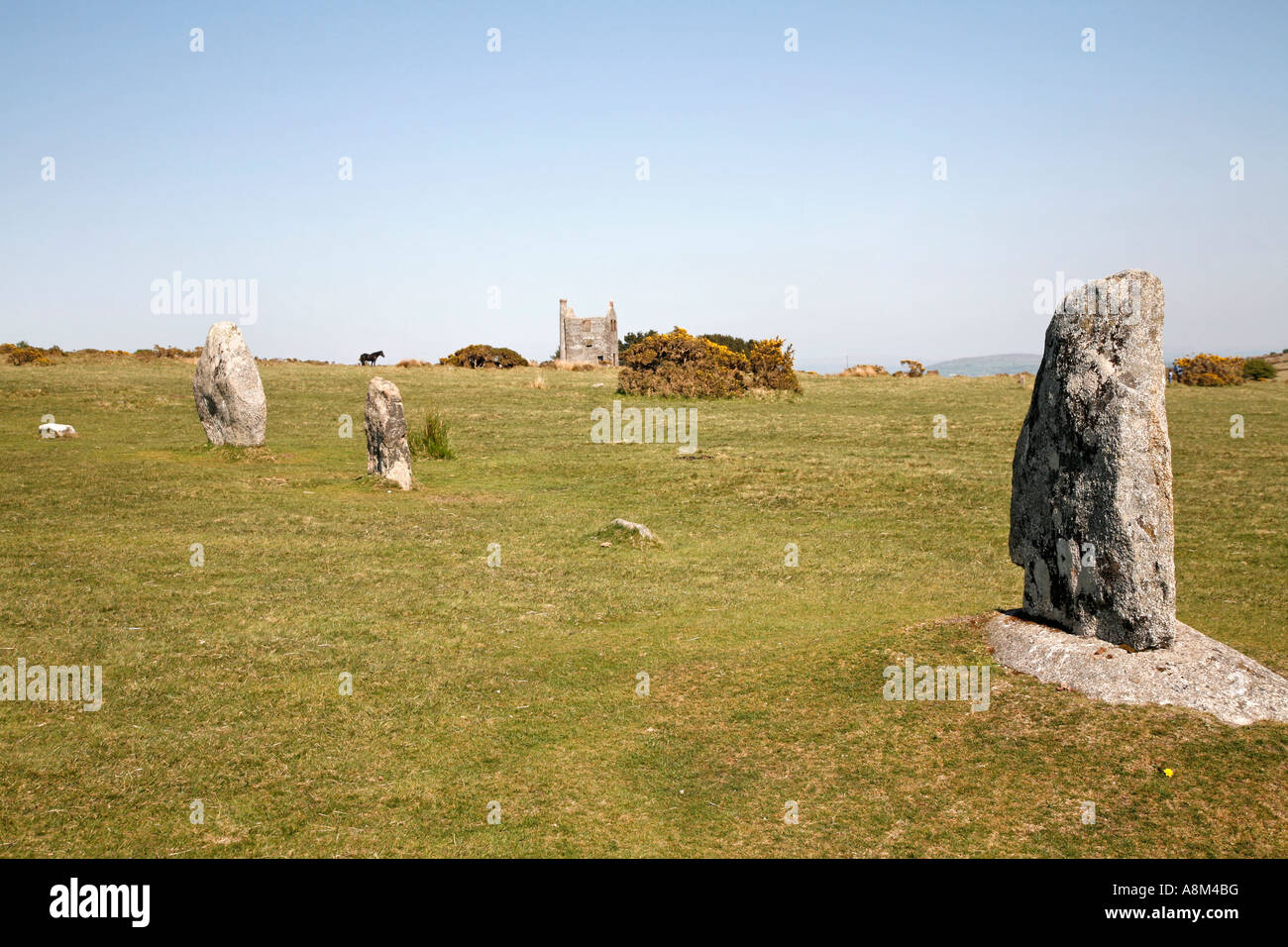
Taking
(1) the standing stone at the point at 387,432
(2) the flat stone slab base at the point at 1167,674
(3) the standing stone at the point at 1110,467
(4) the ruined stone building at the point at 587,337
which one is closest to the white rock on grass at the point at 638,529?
(1) the standing stone at the point at 387,432

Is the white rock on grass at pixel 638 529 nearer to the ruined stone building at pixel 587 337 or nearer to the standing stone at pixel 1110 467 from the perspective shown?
the standing stone at pixel 1110 467

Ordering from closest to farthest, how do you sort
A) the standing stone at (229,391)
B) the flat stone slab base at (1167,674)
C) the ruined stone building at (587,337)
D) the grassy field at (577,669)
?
the grassy field at (577,669) → the flat stone slab base at (1167,674) → the standing stone at (229,391) → the ruined stone building at (587,337)

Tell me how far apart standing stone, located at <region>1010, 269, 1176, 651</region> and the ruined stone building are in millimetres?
60483

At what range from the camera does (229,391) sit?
22.2m

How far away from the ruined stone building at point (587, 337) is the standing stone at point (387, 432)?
49100 millimetres

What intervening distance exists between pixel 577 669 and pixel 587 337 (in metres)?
60.5

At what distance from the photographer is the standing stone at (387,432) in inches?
752

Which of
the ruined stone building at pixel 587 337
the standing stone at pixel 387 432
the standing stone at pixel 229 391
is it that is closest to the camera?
the standing stone at pixel 387 432

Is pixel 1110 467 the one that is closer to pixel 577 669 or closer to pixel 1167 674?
pixel 1167 674

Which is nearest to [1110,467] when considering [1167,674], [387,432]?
[1167,674]

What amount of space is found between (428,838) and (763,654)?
4617 mm

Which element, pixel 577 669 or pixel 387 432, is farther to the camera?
pixel 387 432
